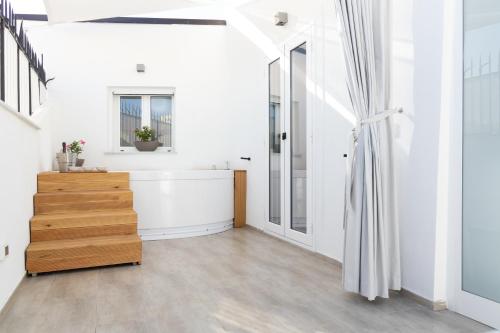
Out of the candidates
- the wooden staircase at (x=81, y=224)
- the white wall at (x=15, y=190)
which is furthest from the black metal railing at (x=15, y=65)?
the wooden staircase at (x=81, y=224)

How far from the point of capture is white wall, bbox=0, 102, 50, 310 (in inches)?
94.5

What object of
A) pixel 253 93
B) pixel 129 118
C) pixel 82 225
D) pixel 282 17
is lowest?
pixel 82 225

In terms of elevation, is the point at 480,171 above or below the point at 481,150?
below

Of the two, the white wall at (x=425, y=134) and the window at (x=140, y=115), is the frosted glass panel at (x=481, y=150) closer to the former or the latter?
the white wall at (x=425, y=134)

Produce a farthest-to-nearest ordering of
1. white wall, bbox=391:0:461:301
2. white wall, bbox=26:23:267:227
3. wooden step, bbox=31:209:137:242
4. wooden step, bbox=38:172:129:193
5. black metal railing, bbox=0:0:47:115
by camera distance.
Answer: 1. white wall, bbox=26:23:267:227
2. wooden step, bbox=38:172:129:193
3. wooden step, bbox=31:209:137:242
4. black metal railing, bbox=0:0:47:115
5. white wall, bbox=391:0:461:301

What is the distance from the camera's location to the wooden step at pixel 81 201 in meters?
3.48

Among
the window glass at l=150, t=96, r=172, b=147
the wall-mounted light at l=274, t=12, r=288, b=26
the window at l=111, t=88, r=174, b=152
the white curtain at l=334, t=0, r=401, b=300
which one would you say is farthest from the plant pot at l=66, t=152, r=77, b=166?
the white curtain at l=334, t=0, r=401, b=300

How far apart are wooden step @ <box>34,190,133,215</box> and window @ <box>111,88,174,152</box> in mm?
2108

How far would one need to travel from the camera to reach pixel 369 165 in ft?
8.12

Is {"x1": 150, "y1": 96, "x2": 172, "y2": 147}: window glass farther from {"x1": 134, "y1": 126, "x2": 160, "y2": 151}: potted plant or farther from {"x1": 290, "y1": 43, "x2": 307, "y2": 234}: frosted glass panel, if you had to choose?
{"x1": 290, "y1": 43, "x2": 307, "y2": 234}: frosted glass panel

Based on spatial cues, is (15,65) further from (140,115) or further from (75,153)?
(140,115)

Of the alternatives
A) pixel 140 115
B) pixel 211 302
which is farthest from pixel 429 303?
pixel 140 115

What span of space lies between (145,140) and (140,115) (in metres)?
0.45

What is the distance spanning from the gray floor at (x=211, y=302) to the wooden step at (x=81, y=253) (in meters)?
0.08
